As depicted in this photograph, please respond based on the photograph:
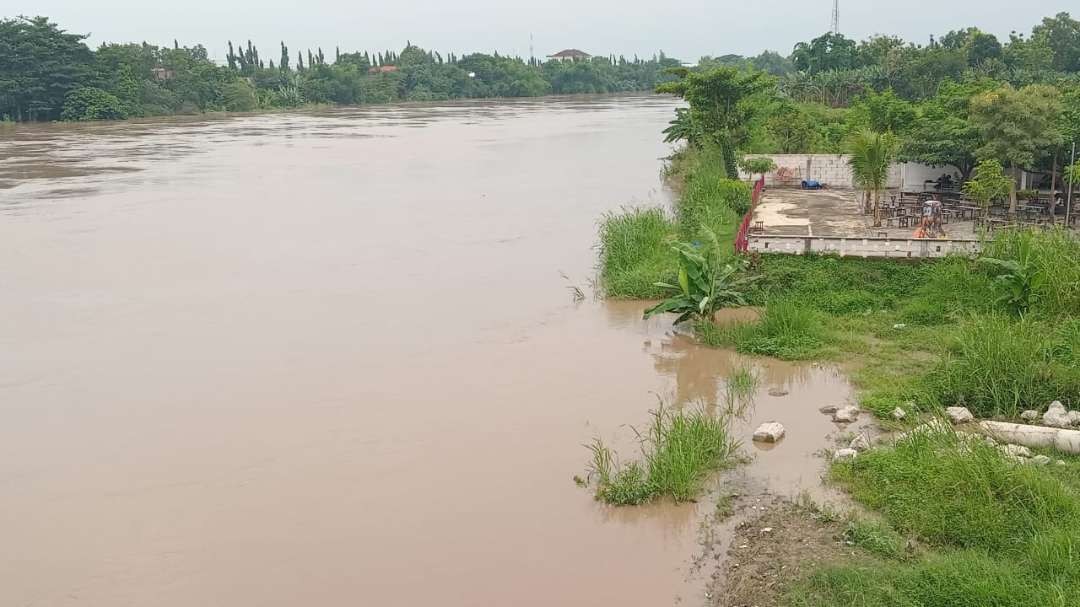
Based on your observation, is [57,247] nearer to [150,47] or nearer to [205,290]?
[205,290]

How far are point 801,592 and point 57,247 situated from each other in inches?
722

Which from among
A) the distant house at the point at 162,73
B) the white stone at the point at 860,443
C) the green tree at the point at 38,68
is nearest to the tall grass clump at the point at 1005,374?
the white stone at the point at 860,443

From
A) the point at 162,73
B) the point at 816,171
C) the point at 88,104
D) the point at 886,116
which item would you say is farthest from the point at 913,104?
the point at 162,73

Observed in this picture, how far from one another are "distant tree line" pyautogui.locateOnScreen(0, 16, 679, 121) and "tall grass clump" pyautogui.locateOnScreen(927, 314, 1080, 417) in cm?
4631

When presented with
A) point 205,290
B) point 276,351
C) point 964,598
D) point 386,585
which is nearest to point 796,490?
point 964,598

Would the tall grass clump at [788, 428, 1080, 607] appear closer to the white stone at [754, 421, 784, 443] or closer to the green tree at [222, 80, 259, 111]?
the white stone at [754, 421, 784, 443]

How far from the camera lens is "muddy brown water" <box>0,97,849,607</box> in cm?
771

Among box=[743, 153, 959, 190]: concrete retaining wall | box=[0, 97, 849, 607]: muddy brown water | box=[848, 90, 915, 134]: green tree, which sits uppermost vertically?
box=[848, 90, 915, 134]: green tree

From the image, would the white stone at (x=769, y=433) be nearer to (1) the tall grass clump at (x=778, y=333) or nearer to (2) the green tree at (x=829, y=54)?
(1) the tall grass clump at (x=778, y=333)

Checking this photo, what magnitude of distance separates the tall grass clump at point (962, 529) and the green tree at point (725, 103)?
14840 mm

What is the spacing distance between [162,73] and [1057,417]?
68437 millimetres

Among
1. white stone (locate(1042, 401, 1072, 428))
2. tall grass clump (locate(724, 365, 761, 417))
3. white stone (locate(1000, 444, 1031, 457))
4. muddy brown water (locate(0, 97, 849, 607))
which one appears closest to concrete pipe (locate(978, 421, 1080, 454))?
white stone (locate(1000, 444, 1031, 457))

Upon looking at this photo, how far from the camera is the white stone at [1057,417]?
8.93 meters

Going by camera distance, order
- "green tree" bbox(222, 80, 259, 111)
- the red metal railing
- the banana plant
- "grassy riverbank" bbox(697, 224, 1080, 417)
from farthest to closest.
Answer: "green tree" bbox(222, 80, 259, 111) < the red metal railing < the banana plant < "grassy riverbank" bbox(697, 224, 1080, 417)
